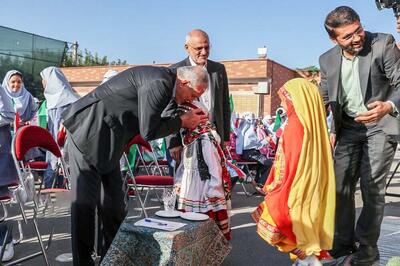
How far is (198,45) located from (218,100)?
1.52 ft

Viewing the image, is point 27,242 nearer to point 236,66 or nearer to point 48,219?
point 48,219

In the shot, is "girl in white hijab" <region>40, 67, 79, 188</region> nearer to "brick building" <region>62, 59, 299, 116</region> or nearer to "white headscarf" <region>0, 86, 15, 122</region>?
"white headscarf" <region>0, 86, 15, 122</region>

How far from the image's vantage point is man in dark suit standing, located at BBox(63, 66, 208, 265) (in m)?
2.53

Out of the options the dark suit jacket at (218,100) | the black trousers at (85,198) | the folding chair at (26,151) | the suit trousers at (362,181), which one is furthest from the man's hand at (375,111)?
the folding chair at (26,151)

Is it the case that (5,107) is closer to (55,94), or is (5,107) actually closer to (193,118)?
(193,118)

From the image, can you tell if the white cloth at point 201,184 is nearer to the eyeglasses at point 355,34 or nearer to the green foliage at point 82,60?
the eyeglasses at point 355,34

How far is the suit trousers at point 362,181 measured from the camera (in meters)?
2.96

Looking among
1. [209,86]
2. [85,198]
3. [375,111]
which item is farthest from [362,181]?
[85,198]

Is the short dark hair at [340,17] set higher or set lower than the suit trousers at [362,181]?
higher

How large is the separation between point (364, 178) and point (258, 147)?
427cm

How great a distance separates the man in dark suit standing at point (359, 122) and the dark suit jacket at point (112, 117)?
1.18 meters

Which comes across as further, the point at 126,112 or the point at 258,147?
the point at 258,147

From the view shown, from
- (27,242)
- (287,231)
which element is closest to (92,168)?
(287,231)

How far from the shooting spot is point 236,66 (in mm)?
16484
